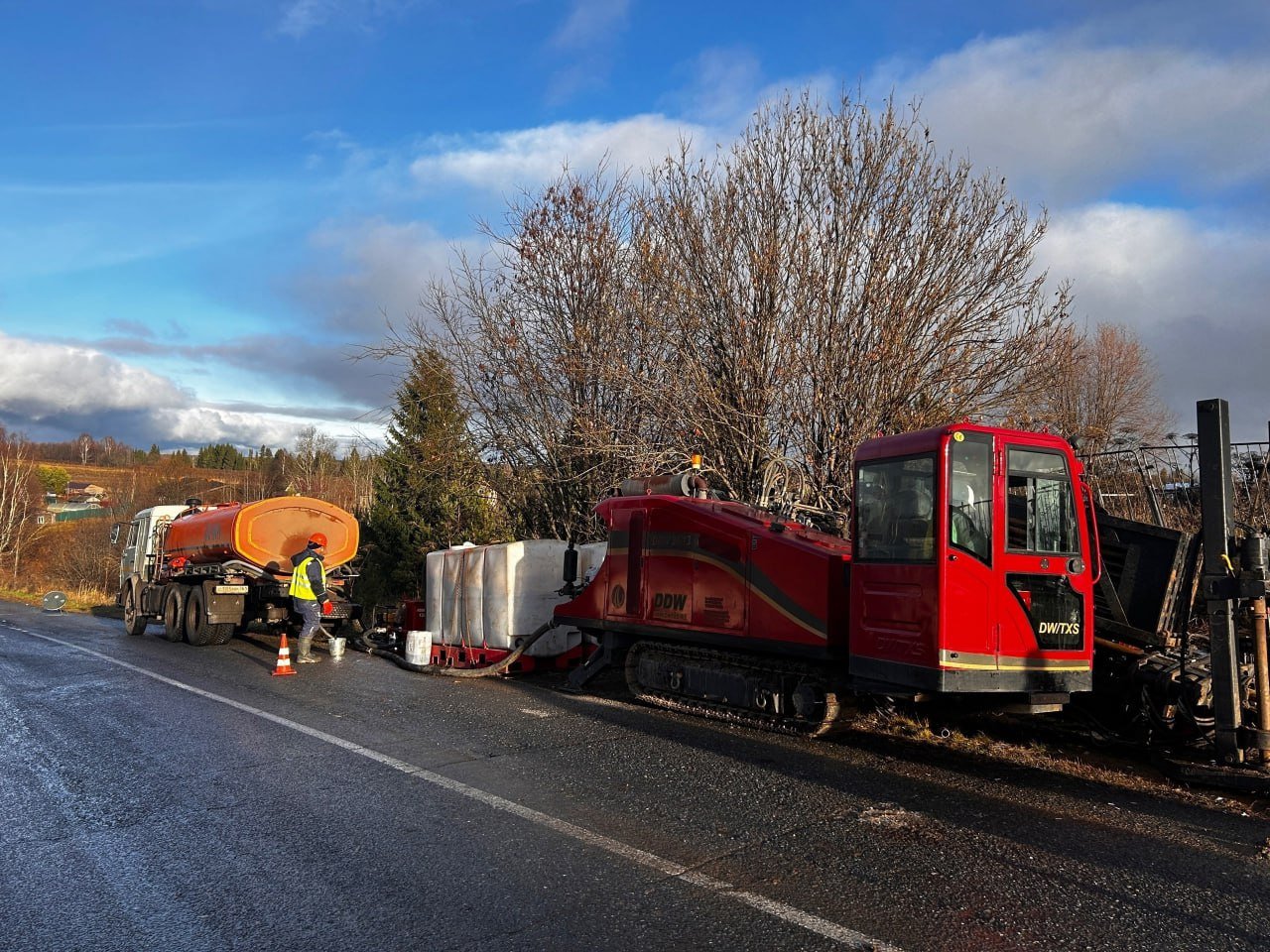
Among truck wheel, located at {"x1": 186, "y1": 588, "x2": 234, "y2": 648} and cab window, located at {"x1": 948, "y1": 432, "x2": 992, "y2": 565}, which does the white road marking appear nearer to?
cab window, located at {"x1": 948, "y1": 432, "x2": 992, "y2": 565}

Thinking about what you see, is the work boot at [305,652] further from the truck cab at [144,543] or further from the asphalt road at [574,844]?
the truck cab at [144,543]

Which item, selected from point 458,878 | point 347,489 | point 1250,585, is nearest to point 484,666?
point 458,878

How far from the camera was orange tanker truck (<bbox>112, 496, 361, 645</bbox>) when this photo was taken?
1584cm

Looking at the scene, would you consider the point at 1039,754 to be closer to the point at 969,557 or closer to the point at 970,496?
the point at 969,557

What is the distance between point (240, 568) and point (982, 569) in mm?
12956

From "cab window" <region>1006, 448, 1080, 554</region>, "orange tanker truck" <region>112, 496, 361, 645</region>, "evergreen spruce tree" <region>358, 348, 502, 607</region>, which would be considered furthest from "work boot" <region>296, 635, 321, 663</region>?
"cab window" <region>1006, 448, 1080, 554</region>

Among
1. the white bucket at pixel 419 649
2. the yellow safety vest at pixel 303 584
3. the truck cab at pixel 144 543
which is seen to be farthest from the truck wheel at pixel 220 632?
the white bucket at pixel 419 649

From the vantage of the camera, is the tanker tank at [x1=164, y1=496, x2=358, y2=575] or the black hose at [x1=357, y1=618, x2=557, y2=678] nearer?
the black hose at [x1=357, y1=618, x2=557, y2=678]

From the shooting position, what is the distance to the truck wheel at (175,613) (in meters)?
16.8

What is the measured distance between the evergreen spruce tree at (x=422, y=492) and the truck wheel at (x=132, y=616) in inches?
190

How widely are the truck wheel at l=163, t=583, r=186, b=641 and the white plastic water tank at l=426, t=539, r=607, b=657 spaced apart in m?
6.49

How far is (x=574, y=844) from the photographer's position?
5.34m

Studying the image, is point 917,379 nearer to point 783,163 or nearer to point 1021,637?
point 783,163

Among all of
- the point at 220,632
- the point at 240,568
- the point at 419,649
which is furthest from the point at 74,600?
the point at 419,649
